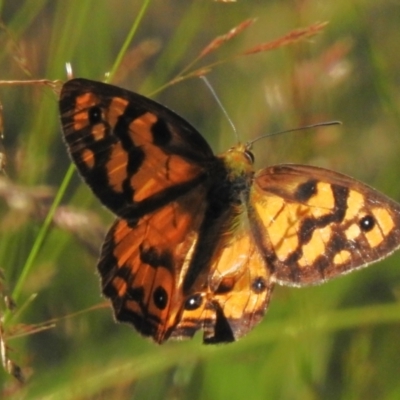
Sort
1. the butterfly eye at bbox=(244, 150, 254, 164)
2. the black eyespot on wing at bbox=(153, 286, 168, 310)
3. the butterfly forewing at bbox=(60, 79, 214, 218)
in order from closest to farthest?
the butterfly forewing at bbox=(60, 79, 214, 218) → the black eyespot on wing at bbox=(153, 286, 168, 310) → the butterfly eye at bbox=(244, 150, 254, 164)

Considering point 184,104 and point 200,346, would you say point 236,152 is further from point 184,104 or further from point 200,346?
point 184,104

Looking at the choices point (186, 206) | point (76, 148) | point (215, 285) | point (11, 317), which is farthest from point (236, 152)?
point (11, 317)

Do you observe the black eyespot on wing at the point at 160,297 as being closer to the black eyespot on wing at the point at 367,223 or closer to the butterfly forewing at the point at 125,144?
the butterfly forewing at the point at 125,144

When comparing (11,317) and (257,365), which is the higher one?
(11,317)

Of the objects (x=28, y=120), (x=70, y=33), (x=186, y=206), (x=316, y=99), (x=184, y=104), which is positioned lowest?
(x=184, y=104)

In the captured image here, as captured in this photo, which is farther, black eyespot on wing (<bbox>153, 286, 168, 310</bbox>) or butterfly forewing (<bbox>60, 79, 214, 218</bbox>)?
black eyespot on wing (<bbox>153, 286, 168, 310</bbox>)

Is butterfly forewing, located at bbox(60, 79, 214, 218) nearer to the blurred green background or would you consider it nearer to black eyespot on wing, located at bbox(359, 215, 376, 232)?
the blurred green background

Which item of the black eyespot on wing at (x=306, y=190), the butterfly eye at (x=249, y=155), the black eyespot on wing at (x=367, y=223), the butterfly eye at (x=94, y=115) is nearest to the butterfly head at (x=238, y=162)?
the butterfly eye at (x=249, y=155)

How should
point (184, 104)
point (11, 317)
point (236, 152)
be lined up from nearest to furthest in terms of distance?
point (11, 317), point (236, 152), point (184, 104)

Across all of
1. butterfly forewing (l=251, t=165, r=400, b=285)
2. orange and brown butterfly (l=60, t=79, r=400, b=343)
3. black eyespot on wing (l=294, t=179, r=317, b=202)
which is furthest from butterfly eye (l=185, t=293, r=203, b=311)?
black eyespot on wing (l=294, t=179, r=317, b=202)
